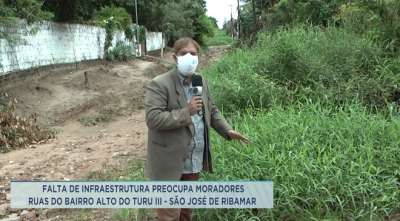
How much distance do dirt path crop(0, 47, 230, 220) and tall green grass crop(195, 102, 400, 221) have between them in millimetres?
1440

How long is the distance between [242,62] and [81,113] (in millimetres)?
4077

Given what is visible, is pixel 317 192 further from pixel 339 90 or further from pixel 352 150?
pixel 339 90

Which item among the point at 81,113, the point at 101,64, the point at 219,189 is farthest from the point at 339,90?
the point at 101,64

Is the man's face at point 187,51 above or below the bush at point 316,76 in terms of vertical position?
above

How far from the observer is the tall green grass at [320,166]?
8.98 ft

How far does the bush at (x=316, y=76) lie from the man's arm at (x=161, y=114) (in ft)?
9.65

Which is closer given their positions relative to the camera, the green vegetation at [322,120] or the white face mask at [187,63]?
the white face mask at [187,63]

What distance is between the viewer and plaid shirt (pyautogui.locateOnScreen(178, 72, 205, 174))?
2.28m

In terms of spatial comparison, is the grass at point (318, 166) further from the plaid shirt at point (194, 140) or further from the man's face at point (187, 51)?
the man's face at point (187, 51)

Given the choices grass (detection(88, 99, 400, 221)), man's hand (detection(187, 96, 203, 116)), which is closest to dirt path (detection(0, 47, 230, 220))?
grass (detection(88, 99, 400, 221))

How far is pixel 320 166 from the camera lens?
9.85 ft

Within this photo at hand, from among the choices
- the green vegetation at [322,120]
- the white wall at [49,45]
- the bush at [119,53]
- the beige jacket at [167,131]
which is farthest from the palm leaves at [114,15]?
the beige jacket at [167,131]

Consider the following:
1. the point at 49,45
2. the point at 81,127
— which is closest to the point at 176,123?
the point at 81,127

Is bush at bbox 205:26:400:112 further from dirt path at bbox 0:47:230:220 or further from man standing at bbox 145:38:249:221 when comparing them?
man standing at bbox 145:38:249:221
